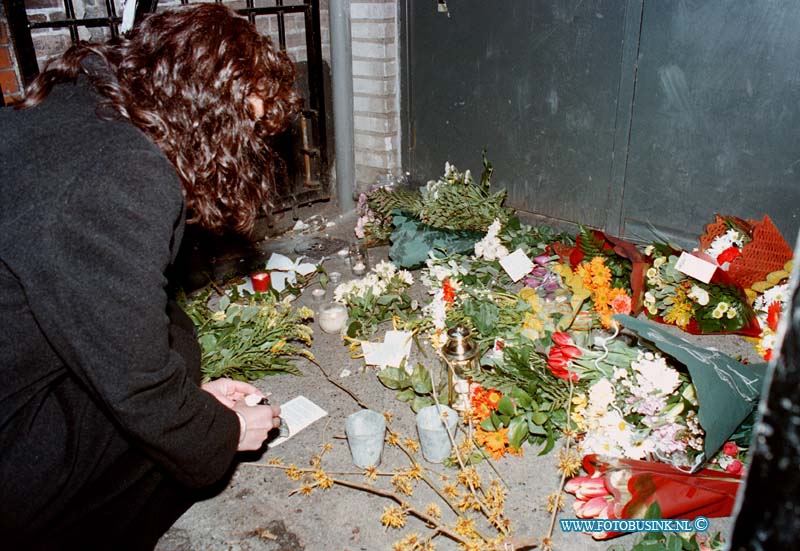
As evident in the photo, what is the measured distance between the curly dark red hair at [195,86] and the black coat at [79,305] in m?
0.08

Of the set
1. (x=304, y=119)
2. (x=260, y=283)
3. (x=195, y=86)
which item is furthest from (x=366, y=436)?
(x=304, y=119)

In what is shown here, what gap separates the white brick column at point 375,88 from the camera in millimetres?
4305

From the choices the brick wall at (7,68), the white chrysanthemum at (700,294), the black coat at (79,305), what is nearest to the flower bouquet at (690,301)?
the white chrysanthemum at (700,294)

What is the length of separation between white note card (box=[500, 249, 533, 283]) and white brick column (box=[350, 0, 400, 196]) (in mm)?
1619

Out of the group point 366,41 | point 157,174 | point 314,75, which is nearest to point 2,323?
point 157,174

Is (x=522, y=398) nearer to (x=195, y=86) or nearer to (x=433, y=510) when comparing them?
(x=433, y=510)

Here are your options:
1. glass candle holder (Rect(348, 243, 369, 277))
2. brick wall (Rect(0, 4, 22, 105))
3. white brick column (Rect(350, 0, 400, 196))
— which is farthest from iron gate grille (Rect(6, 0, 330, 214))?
glass candle holder (Rect(348, 243, 369, 277))

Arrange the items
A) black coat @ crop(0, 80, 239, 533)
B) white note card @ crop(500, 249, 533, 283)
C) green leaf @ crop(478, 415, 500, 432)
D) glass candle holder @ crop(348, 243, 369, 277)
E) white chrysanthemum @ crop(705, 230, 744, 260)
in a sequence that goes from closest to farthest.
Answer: black coat @ crop(0, 80, 239, 533) → green leaf @ crop(478, 415, 500, 432) → white chrysanthemum @ crop(705, 230, 744, 260) → white note card @ crop(500, 249, 533, 283) → glass candle holder @ crop(348, 243, 369, 277)

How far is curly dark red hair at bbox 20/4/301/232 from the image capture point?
1.52m

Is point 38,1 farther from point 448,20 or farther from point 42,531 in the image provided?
point 42,531

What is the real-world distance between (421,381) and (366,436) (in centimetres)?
39

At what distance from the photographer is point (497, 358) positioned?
8.44 feet

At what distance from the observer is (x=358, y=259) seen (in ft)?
12.8

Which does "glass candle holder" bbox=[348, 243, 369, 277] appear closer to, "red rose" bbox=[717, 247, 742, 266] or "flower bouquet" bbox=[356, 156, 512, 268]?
"flower bouquet" bbox=[356, 156, 512, 268]
